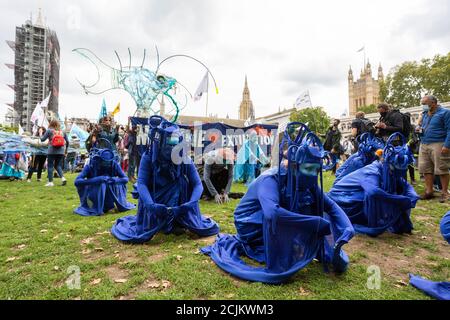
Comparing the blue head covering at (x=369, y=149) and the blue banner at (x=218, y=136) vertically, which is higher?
the blue banner at (x=218, y=136)

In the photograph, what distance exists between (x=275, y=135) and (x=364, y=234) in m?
7.31

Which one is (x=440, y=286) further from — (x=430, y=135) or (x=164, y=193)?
(x=430, y=135)

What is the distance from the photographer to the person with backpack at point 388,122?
20.3ft

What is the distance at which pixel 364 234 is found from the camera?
4.05 m

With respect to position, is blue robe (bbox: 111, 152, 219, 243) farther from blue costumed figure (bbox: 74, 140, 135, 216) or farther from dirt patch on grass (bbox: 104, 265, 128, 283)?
blue costumed figure (bbox: 74, 140, 135, 216)

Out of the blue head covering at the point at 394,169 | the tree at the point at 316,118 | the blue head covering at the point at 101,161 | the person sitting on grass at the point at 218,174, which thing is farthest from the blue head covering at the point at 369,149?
the tree at the point at 316,118

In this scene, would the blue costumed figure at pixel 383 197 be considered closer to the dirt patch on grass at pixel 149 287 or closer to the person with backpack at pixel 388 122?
the person with backpack at pixel 388 122

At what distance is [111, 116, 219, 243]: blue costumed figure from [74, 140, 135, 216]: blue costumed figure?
132 centimetres

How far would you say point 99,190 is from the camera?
530cm

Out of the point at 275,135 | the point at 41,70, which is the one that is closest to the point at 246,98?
the point at 41,70

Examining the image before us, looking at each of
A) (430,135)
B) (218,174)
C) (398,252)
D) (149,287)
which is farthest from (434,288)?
(218,174)

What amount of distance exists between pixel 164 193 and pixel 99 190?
6.30 feet

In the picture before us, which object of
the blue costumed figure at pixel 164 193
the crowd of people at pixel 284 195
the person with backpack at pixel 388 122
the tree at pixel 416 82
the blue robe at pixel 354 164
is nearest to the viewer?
the crowd of people at pixel 284 195

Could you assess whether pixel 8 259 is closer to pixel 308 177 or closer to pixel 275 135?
pixel 308 177
